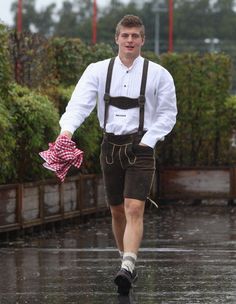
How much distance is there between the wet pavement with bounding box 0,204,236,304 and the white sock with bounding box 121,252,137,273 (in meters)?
0.19

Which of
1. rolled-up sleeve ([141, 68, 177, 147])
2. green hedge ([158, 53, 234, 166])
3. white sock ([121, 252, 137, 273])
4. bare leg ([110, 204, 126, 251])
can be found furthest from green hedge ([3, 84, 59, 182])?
green hedge ([158, 53, 234, 166])

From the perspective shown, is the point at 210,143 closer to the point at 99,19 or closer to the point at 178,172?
the point at 178,172

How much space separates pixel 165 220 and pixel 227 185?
102 inches

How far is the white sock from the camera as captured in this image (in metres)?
8.09

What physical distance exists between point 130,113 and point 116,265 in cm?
197

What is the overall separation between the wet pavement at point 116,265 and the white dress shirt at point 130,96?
3.72ft

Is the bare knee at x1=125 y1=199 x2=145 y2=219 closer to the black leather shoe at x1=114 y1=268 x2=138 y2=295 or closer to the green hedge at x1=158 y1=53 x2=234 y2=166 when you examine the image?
the black leather shoe at x1=114 y1=268 x2=138 y2=295

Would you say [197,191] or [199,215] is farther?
[197,191]

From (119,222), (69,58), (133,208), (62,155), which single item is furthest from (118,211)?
(69,58)

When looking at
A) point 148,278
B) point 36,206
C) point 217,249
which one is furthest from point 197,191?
point 148,278

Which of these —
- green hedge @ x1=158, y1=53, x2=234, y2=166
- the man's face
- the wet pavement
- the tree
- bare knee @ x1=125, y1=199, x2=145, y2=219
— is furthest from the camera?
the tree

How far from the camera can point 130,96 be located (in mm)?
8367

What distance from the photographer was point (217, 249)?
11289 mm

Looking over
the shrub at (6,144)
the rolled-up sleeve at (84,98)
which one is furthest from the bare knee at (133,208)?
the shrub at (6,144)
